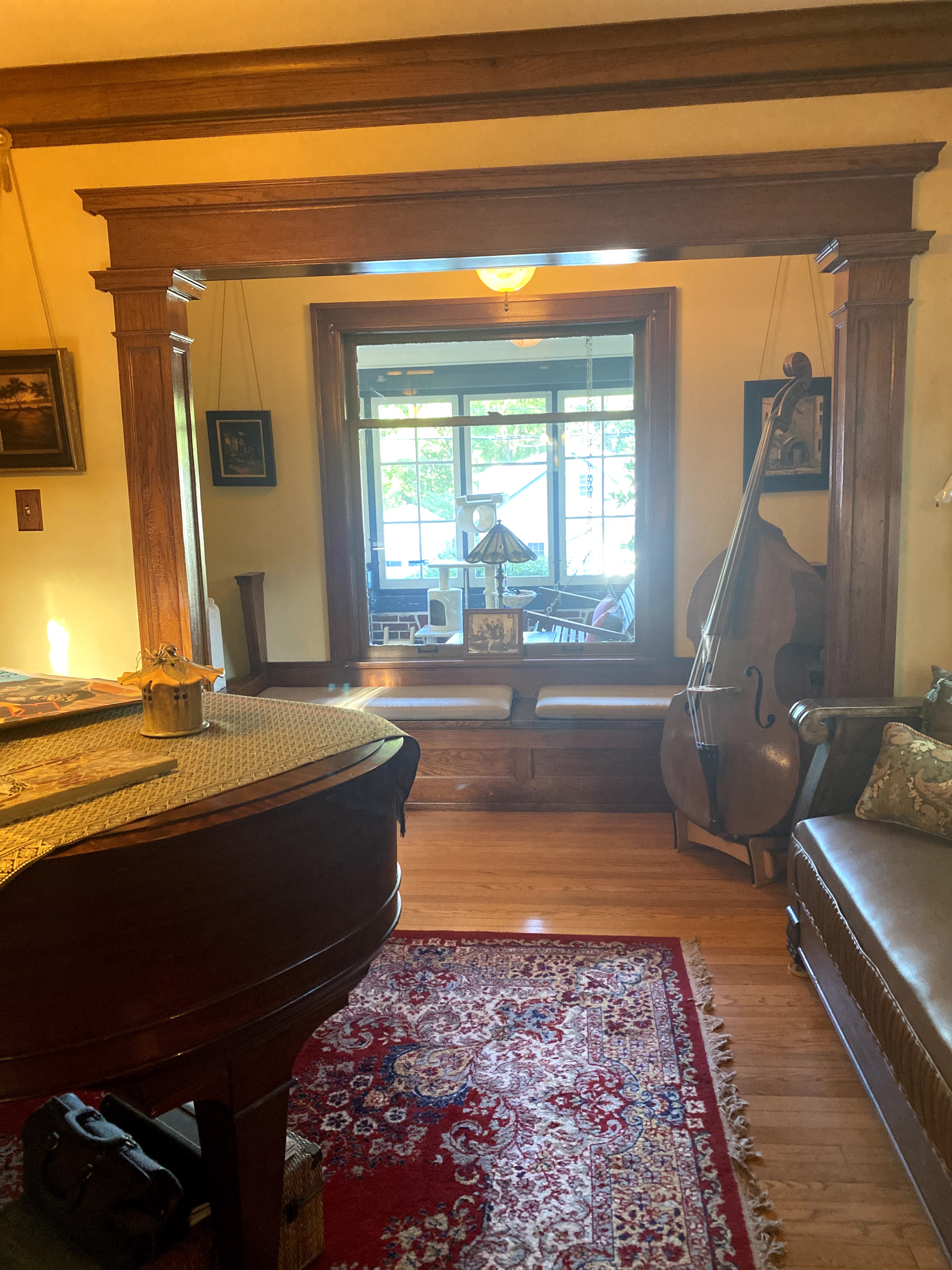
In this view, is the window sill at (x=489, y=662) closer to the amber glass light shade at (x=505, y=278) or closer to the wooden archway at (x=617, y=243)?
the wooden archway at (x=617, y=243)

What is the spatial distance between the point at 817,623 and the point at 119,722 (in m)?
2.34

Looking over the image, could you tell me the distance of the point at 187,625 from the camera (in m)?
3.20

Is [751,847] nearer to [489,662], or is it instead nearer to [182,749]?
[489,662]

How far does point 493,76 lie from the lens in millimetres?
2828

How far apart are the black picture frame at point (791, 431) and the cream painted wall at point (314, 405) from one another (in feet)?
0.13

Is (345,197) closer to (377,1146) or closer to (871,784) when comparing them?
(871,784)

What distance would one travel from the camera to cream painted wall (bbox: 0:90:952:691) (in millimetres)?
2809

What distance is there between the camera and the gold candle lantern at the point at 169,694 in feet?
5.05

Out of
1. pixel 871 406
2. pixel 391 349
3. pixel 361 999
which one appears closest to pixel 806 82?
pixel 871 406

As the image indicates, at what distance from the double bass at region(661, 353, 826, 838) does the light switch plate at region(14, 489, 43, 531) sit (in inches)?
98.3

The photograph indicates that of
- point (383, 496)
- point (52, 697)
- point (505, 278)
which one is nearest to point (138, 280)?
point (505, 278)

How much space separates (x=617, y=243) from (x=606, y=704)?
202 cm

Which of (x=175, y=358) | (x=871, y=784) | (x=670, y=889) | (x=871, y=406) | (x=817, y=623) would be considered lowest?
(x=670, y=889)

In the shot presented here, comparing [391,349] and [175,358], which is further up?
[391,349]
